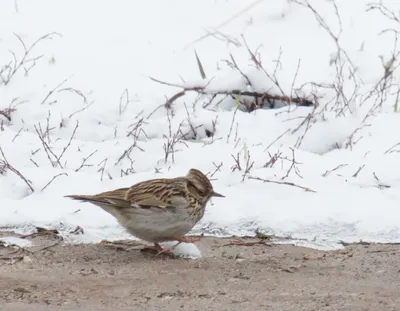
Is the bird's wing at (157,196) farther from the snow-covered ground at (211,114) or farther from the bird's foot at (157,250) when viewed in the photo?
the snow-covered ground at (211,114)

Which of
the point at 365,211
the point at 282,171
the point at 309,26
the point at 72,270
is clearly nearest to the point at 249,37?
the point at 309,26

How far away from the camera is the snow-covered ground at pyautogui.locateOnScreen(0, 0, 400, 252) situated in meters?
7.35

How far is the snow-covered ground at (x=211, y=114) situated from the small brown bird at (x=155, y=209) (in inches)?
16.9

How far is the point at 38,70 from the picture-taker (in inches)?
405

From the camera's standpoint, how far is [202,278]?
6.27 metres

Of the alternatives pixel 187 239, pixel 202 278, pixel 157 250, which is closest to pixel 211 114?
pixel 187 239

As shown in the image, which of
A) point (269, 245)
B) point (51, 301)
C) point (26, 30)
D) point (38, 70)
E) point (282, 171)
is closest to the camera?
point (51, 301)

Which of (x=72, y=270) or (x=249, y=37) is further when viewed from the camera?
(x=249, y=37)

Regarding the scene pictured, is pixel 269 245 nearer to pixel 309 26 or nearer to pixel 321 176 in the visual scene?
pixel 321 176

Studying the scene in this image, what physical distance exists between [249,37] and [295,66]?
910mm

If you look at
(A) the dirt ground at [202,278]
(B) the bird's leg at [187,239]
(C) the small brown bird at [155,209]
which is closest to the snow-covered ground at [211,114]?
(B) the bird's leg at [187,239]

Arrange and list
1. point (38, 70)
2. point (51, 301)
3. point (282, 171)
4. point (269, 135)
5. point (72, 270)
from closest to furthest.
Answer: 1. point (51, 301)
2. point (72, 270)
3. point (282, 171)
4. point (269, 135)
5. point (38, 70)

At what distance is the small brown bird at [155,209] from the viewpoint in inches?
261

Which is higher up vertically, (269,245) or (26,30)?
(26,30)
